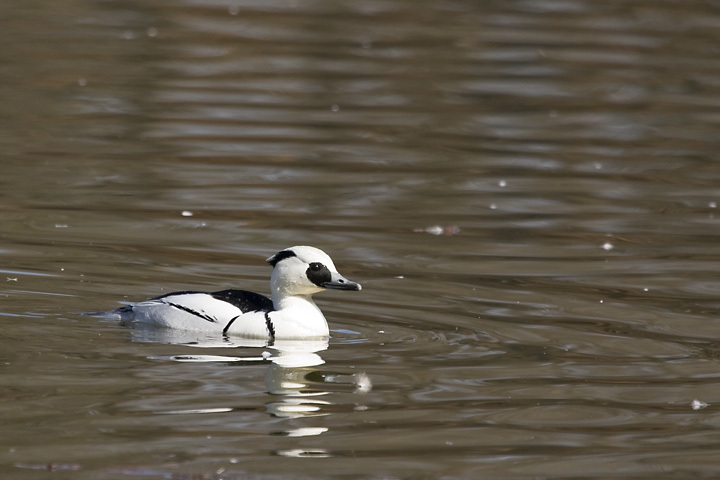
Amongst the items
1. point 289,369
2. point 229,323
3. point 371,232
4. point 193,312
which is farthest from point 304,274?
point 371,232

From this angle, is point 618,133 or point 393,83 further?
point 393,83

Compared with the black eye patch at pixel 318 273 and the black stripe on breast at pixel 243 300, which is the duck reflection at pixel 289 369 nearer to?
the black stripe on breast at pixel 243 300

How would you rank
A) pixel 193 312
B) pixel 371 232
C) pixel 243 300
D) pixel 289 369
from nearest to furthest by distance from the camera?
pixel 289 369 → pixel 193 312 → pixel 243 300 → pixel 371 232

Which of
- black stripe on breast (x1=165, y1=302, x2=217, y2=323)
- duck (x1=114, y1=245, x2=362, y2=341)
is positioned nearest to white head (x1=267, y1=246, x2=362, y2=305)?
duck (x1=114, y1=245, x2=362, y2=341)

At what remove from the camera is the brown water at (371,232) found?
6.88 metres

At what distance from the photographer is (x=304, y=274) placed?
8.84m

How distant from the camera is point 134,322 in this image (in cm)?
882

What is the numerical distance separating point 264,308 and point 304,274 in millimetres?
326

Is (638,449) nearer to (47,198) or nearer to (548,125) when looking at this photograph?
(47,198)

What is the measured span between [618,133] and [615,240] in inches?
196

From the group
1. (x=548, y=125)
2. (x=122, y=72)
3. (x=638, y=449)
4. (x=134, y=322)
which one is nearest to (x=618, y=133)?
(x=548, y=125)

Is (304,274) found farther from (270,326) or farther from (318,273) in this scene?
(270,326)

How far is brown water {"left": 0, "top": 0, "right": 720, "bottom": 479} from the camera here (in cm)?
688

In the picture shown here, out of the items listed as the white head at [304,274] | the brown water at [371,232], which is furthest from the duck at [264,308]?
the brown water at [371,232]
